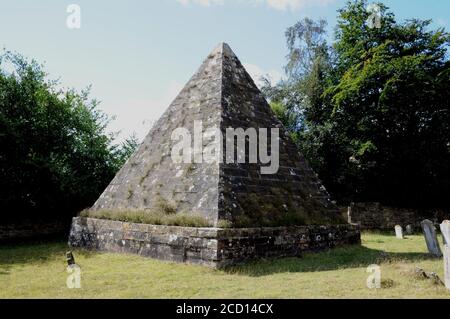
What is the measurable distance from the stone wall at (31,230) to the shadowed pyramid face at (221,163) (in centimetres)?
494

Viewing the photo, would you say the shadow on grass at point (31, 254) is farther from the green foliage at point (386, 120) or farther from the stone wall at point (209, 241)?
the green foliage at point (386, 120)

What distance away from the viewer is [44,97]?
15.3 m

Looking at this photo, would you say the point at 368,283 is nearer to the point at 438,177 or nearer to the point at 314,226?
the point at 314,226

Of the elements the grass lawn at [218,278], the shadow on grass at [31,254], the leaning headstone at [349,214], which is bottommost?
the shadow on grass at [31,254]

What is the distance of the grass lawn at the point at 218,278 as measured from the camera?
560 centimetres

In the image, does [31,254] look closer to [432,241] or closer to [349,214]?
[432,241]

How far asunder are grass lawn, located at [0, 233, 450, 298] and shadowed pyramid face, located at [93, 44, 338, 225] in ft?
4.32

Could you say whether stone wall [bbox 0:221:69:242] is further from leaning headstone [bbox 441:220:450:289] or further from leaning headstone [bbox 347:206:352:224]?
leaning headstone [bbox 347:206:352:224]

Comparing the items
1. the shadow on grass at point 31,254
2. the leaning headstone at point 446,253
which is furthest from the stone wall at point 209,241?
the leaning headstone at point 446,253

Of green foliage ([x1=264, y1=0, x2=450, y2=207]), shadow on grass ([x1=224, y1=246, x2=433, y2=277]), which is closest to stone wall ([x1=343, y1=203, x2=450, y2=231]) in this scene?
green foliage ([x1=264, y1=0, x2=450, y2=207])

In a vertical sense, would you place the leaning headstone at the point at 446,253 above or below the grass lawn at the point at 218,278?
above

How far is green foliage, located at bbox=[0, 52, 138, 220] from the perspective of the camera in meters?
14.1

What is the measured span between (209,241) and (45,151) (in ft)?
34.0

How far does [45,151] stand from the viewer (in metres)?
15.3
